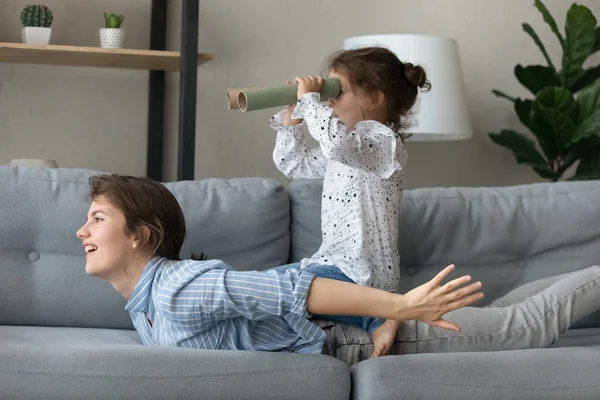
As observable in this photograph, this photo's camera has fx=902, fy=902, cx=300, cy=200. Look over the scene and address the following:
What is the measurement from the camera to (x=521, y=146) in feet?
10.9

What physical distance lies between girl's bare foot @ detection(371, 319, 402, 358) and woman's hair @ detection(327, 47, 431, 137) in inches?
21.3

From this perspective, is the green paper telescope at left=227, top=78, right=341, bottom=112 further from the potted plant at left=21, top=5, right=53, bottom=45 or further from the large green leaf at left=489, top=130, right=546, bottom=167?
the large green leaf at left=489, top=130, right=546, bottom=167

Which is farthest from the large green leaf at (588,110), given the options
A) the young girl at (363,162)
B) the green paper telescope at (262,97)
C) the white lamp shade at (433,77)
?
the green paper telescope at (262,97)

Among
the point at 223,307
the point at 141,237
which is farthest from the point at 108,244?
the point at 223,307

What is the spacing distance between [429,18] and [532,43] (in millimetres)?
453

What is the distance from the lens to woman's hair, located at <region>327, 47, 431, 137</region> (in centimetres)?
206

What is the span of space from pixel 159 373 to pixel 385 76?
896mm

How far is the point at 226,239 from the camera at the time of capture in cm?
218

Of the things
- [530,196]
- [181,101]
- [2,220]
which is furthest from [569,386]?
[181,101]

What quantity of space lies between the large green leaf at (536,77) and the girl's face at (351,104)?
4.71 ft

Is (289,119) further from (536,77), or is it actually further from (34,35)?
(536,77)

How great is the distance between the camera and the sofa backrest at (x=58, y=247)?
6.81 feet

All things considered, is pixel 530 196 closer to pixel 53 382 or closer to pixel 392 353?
pixel 392 353

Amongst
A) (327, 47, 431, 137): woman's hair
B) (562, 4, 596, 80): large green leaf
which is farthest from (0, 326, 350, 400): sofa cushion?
(562, 4, 596, 80): large green leaf
